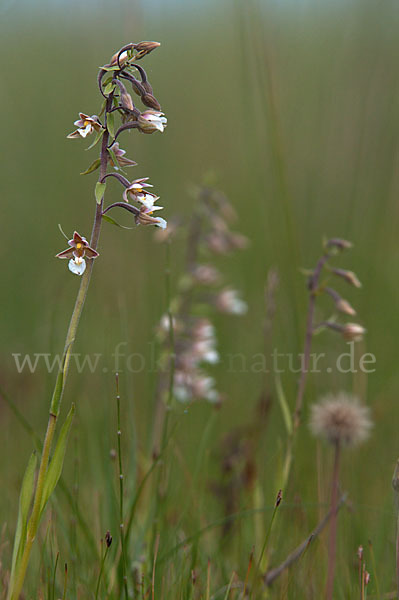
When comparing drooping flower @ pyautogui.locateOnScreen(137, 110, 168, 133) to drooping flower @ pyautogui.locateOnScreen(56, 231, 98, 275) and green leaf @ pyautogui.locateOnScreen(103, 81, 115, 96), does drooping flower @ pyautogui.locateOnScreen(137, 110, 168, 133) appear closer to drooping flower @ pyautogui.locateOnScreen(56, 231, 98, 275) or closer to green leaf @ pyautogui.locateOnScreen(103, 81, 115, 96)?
green leaf @ pyautogui.locateOnScreen(103, 81, 115, 96)

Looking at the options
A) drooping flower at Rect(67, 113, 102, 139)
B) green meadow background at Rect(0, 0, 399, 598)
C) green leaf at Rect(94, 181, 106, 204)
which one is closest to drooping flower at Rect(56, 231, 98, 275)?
green leaf at Rect(94, 181, 106, 204)

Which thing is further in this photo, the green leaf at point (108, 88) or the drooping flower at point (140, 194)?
the drooping flower at point (140, 194)

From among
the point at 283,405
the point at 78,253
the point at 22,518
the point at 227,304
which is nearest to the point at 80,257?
the point at 78,253

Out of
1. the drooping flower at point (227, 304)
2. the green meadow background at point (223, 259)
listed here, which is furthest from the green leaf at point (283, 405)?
the drooping flower at point (227, 304)

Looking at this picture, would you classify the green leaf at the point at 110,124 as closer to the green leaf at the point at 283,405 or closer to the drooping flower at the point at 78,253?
the drooping flower at the point at 78,253

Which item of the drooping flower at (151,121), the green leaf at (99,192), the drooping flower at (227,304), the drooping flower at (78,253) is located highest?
the drooping flower at (227,304)

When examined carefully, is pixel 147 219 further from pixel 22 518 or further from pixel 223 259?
pixel 223 259

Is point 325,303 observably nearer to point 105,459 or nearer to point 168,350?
point 168,350
